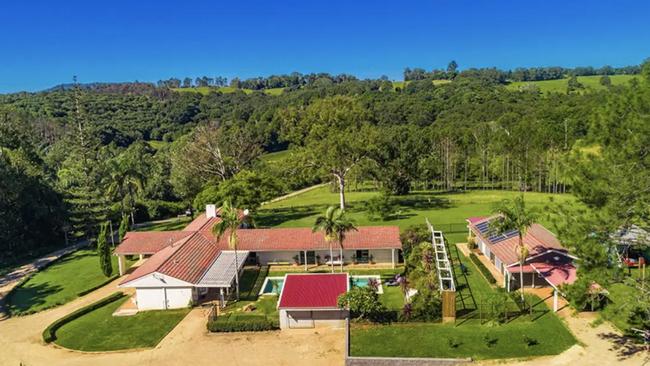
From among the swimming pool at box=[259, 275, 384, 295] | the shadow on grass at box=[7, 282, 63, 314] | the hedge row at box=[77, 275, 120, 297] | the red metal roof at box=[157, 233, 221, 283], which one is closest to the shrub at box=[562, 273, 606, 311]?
the swimming pool at box=[259, 275, 384, 295]

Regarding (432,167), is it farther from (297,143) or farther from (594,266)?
(594,266)

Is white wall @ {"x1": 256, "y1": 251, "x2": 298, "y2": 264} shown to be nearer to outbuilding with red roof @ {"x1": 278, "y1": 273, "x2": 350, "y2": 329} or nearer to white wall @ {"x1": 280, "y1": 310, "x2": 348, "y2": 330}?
outbuilding with red roof @ {"x1": 278, "y1": 273, "x2": 350, "y2": 329}

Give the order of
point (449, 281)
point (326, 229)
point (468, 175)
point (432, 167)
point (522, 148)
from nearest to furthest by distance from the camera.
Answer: point (449, 281), point (326, 229), point (522, 148), point (432, 167), point (468, 175)

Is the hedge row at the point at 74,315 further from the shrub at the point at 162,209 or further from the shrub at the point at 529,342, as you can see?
the shrub at the point at 162,209

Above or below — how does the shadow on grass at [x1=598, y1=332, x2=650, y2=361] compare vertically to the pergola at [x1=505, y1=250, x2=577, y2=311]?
below

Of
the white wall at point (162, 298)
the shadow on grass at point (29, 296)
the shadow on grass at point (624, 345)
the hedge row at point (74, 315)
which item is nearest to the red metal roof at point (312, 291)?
the white wall at point (162, 298)

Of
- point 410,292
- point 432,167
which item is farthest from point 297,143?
point 410,292
